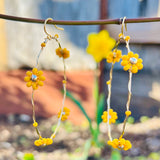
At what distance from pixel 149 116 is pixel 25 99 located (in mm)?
908

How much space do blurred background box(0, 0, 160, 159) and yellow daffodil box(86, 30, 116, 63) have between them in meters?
0.04

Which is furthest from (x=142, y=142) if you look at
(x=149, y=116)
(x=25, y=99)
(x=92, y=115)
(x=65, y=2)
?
(x=65, y=2)

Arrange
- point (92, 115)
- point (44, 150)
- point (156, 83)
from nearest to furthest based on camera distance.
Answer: point (44, 150) < point (156, 83) < point (92, 115)

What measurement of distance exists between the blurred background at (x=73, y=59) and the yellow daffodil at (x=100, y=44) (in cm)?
4

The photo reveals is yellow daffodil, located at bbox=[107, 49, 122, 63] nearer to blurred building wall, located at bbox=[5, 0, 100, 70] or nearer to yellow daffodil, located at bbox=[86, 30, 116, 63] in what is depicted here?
yellow daffodil, located at bbox=[86, 30, 116, 63]

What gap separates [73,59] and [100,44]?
252 millimetres

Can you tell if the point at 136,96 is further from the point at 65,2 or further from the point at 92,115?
the point at 65,2

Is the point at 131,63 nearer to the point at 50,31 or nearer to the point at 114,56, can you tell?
the point at 114,56

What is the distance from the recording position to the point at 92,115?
1.79 m

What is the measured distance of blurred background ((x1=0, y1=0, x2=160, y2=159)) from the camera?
5.34 feet

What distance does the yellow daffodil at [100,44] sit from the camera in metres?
A: 1.54

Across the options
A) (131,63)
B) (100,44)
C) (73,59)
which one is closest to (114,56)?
(131,63)

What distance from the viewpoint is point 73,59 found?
1.72 metres

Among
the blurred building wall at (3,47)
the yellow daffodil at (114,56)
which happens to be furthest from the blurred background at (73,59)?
the yellow daffodil at (114,56)
